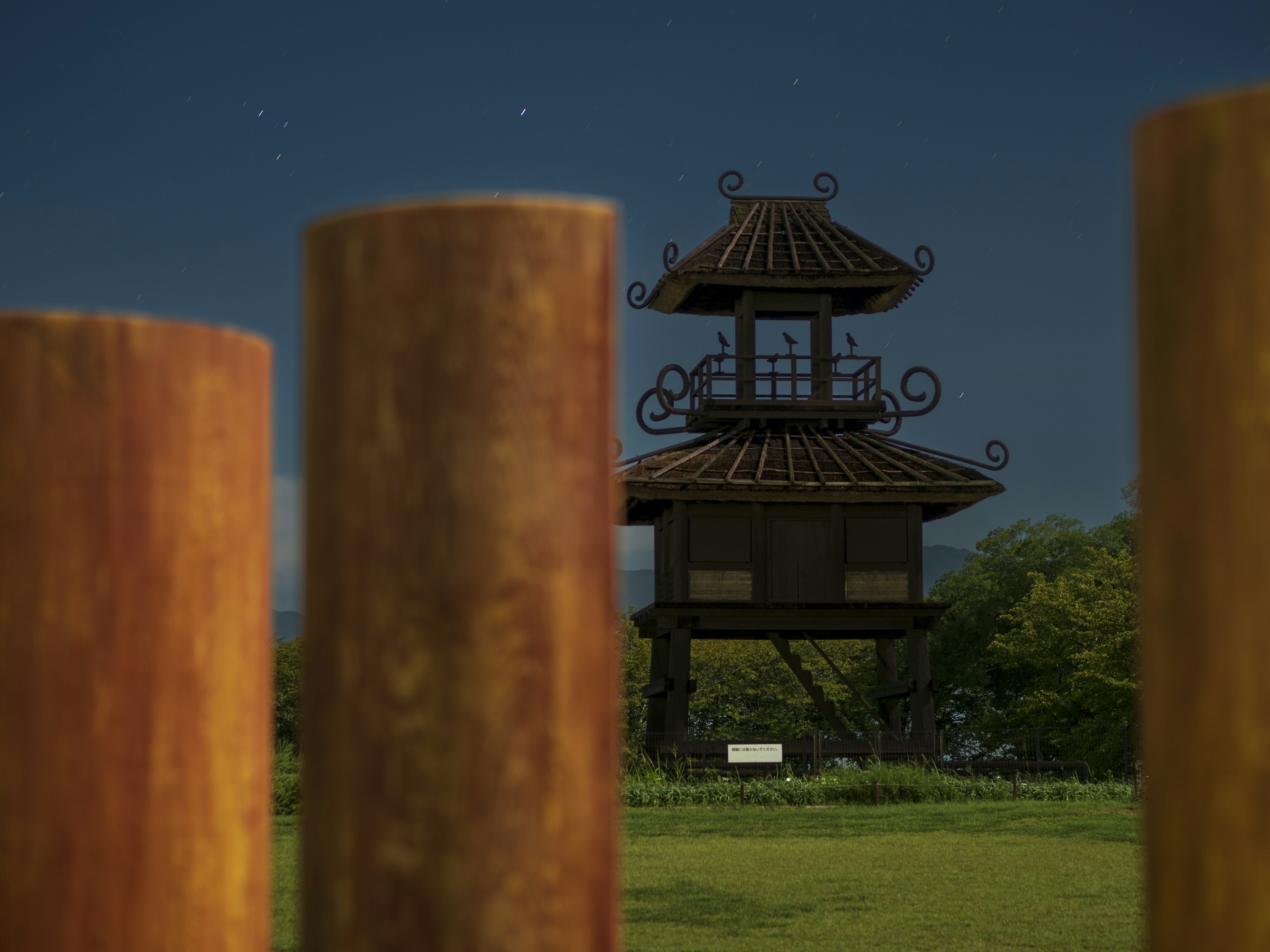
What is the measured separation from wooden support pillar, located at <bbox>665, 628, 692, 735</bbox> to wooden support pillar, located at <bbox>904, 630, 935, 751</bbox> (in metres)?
4.34

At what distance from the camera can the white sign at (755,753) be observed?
78.4ft

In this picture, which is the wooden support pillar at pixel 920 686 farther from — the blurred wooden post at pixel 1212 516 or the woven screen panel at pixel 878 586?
the blurred wooden post at pixel 1212 516

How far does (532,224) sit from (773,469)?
26295 millimetres

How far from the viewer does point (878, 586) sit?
28.1m

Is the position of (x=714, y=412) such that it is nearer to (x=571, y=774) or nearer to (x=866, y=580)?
(x=866, y=580)

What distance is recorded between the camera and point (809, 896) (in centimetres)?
1281

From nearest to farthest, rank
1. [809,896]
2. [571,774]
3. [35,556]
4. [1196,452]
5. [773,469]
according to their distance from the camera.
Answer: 1. [1196,452]
2. [571,774]
3. [35,556]
4. [809,896]
5. [773,469]

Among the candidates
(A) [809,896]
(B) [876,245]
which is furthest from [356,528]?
(B) [876,245]

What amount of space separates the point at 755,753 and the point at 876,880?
1023 cm

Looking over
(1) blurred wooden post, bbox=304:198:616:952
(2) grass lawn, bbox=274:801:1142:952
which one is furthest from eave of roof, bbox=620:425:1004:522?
(1) blurred wooden post, bbox=304:198:616:952

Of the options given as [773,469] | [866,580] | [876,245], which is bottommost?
[866,580]

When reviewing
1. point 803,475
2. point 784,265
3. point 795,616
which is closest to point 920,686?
point 795,616

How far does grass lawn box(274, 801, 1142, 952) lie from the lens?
10680mm

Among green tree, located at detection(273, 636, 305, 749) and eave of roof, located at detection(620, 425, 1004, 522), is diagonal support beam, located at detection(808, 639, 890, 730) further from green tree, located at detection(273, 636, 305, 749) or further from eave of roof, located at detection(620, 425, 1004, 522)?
green tree, located at detection(273, 636, 305, 749)
